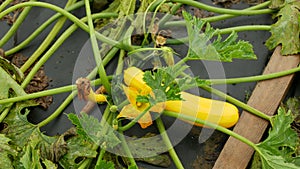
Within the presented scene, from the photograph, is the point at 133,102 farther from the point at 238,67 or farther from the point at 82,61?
the point at 238,67

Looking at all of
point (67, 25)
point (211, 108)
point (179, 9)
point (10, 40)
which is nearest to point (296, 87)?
point (211, 108)

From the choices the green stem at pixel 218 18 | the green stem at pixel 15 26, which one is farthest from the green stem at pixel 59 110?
the green stem at pixel 218 18

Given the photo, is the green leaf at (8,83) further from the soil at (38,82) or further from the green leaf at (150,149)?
the green leaf at (150,149)

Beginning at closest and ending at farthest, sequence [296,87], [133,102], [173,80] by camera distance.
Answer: [173,80] < [133,102] < [296,87]

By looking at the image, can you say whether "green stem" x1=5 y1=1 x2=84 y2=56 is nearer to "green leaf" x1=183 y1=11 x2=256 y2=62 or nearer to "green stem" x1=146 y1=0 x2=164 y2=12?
"green stem" x1=146 y1=0 x2=164 y2=12

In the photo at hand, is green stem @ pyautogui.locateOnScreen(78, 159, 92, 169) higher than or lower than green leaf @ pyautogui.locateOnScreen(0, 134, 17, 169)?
lower

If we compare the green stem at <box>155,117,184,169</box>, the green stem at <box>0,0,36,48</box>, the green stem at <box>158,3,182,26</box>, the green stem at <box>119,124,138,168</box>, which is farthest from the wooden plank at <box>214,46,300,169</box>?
Result: the green stem at <box>0,0,36,48</box>

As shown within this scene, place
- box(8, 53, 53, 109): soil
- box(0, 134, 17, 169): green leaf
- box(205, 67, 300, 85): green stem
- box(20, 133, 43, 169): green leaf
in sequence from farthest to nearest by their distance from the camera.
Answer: box(8, 53, 53, 109): soil
box(205, 67, 300, 85): green stem
box(0, 134, 17, 169): green leaf
box(20, 133, 43, 169): green leaf

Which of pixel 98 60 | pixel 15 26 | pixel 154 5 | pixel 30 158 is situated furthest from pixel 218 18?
pixel 30 158
